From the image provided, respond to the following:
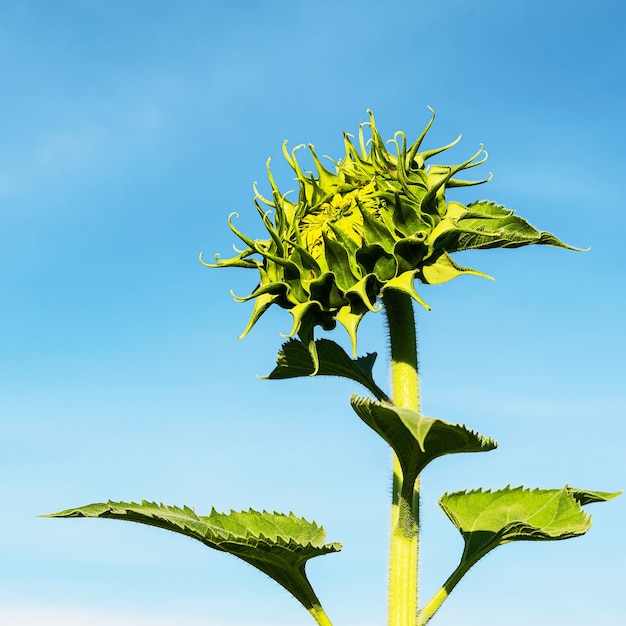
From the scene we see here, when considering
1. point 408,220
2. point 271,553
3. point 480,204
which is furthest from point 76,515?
point 480,204

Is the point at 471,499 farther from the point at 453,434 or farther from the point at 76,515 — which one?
the point at 76,515

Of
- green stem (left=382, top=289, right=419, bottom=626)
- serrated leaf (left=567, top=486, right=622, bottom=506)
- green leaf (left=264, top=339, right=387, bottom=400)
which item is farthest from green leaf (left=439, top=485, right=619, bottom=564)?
green leaf (left=264, top=339, right=387, bottom=400)

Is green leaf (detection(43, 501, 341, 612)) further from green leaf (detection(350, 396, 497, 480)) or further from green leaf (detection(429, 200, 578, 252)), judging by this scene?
green leaf (detection(429, 200, 578, 252))

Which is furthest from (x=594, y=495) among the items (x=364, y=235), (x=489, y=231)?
(x=364, y=235)

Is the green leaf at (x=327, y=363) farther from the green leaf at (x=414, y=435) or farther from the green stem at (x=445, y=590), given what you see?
the green stem at (x=445, y=590)

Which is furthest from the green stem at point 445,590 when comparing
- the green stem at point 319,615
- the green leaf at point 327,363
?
the green leaf at point 327,363

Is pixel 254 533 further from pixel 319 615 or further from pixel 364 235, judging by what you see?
pixel 364 235
